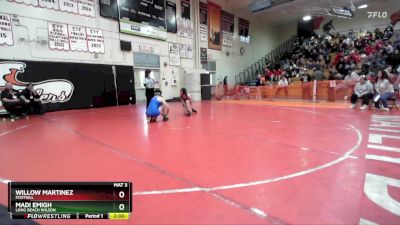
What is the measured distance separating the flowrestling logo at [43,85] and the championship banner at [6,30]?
2.56 ft

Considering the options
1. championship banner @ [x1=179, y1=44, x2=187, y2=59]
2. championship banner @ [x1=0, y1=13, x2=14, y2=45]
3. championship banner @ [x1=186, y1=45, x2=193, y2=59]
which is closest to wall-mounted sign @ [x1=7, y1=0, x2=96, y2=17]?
Result: championship banner @ [x1=0, y1=13, x2=14, y2=45]

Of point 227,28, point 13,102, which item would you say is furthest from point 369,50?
point 13,102

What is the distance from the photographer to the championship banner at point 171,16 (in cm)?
1446

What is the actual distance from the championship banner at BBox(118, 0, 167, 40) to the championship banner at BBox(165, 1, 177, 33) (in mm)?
360

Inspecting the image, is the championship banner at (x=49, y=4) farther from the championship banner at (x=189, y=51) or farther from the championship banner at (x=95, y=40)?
the championship banner at (x=189, y=51)

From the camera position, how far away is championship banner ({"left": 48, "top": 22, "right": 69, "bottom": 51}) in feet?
32.2

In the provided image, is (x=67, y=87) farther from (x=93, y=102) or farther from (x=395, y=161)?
(x=395, y=161)

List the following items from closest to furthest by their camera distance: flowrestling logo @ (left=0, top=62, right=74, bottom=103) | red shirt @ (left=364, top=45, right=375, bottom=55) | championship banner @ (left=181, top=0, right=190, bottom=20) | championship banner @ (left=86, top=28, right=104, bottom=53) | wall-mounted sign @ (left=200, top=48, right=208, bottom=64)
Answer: flowrestling logo @ (left=0, top=62, right=74, bottom=103), championship banner @ (left=86, top=28, right=104, bottom=53), championship banner @ (left=181, top=0, right=190, bottom=20), red shirt @ (left=364, top=45, right=375, bottom=55), wall-mounted sign @ (left=200, top=48, right=208, bottom=64)

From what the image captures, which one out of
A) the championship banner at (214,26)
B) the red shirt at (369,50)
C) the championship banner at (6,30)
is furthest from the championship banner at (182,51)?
the red shirt at (369,50)

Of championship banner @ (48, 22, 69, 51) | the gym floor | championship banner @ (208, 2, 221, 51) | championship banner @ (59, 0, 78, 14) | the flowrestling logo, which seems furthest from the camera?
championship banner @ (208, 2, 221, 51)

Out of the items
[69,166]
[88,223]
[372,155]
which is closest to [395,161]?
[372,155]

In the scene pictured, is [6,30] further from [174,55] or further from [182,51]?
[182,51]

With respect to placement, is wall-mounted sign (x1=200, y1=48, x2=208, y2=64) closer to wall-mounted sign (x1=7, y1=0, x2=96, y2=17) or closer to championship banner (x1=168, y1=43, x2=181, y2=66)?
championship banner (x1=168, y1=43, x2=181, y2=66)

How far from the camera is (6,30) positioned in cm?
860
